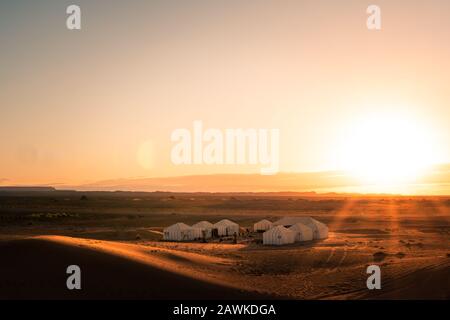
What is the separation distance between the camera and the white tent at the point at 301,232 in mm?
57406

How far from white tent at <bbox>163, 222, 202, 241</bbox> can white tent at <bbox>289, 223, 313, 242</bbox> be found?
1242cm

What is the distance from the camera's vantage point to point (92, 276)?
78.9 ft

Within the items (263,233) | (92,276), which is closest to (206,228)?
(263,233)

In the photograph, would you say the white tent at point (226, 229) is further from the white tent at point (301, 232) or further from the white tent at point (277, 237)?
the white tent at point (277, 237)

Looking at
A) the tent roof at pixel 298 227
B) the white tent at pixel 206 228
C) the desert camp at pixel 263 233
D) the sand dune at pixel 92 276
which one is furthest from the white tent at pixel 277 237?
the sand dune at pixel 92 276

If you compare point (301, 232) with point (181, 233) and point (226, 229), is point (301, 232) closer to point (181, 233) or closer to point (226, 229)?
point (226, 229)

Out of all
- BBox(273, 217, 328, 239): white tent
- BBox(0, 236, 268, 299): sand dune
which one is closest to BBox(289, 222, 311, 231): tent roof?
BBox(273, 217, 328, 239): white tent

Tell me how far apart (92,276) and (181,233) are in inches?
1376
